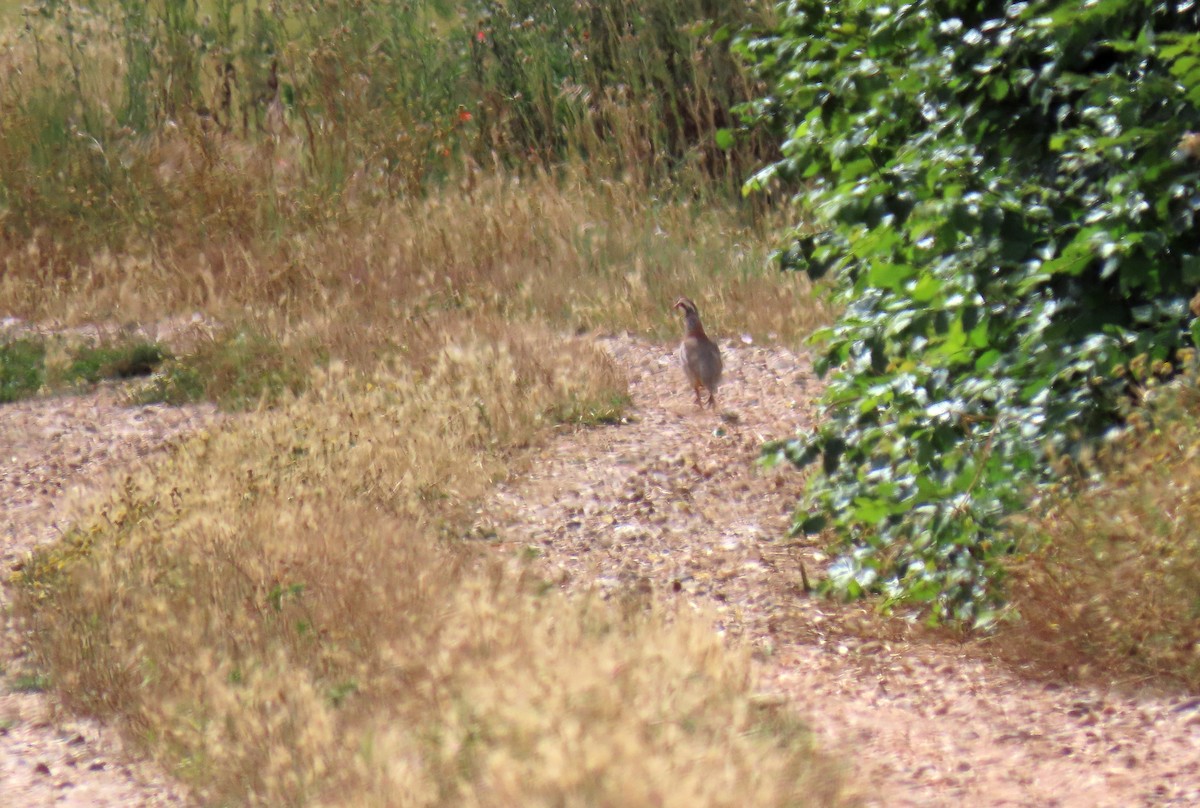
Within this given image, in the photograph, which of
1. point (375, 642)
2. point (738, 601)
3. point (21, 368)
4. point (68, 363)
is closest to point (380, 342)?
point (68, 363)

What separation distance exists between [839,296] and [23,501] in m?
3.98

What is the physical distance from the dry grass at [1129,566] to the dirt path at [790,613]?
0.42ft

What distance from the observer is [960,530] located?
459 centimetres

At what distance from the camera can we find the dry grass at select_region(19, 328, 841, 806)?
3.20m

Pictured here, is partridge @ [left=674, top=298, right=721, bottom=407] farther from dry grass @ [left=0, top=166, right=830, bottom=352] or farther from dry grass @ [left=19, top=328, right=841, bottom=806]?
dry grass @ [left=0, top=166, right=830, bottom=352]

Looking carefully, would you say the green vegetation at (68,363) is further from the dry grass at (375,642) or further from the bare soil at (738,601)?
the dry grass at (375,642)

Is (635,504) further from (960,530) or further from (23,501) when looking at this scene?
(23,501)

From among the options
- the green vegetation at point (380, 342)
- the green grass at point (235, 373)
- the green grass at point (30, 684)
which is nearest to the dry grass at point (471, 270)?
the green vegetation at point (380, 342)

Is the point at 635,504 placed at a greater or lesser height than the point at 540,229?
lesser

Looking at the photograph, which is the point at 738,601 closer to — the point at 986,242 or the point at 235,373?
the point at 986,242

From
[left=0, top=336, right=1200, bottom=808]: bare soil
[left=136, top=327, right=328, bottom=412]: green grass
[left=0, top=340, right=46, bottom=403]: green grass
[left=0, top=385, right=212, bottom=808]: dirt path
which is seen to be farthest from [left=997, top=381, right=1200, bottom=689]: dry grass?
[left=0, top=340, right=46, bottom=403]: green grass

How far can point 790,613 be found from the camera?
509 centimetres

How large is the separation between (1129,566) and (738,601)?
61.7 inches

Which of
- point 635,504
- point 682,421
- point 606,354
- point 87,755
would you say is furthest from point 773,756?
point 606,354
